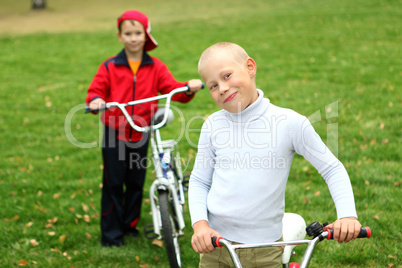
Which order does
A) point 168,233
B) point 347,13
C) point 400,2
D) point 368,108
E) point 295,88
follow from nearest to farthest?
point 168,233, point 368,108, point 295,88, point 347,13, point 400,2

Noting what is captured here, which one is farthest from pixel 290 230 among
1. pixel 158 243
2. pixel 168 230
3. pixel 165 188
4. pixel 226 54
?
pixel 158 243

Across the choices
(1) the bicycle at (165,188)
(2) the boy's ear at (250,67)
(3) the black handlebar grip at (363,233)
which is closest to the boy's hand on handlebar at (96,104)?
(1) the bicycle at (165,188)

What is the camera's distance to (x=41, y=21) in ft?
75.0

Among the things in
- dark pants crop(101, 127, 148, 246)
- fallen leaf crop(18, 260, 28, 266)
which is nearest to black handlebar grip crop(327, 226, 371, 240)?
dark pants crop(101, 127, 148, 246)

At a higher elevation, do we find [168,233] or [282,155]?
[282,155]

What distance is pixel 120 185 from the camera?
454 cm

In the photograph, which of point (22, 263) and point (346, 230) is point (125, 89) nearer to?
point (22, 263)

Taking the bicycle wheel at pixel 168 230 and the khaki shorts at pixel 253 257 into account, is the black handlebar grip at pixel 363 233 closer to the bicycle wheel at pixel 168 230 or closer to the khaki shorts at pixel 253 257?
the khaki shorts at pixel 253 257

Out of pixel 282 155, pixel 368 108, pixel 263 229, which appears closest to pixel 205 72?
pixel 282 155

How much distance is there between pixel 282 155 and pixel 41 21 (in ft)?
75.4

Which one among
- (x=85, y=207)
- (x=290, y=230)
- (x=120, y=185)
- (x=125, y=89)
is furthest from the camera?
(x=85, y=207)

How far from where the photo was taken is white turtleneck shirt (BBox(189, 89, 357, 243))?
2.29 meters

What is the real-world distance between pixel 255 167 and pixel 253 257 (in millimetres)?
490

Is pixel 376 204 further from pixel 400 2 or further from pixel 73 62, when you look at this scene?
pixel 400 2
